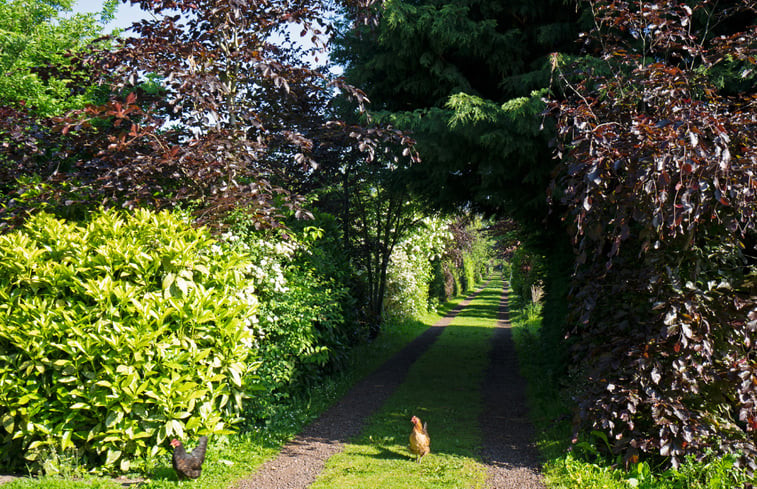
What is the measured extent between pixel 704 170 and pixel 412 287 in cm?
1191

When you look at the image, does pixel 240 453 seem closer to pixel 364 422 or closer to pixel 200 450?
pixel 200 450

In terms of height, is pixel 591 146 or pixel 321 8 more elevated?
pixel 321 8

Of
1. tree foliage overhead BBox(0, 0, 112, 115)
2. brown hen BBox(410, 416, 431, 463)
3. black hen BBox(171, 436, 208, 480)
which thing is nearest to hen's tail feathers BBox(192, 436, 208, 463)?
black hen BBox(171, 436, 208, 480)

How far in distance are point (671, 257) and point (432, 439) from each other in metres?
2.93

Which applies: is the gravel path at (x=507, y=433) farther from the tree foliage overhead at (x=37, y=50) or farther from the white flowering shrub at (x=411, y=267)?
the tree foliage overhead at (x=37, y=50)

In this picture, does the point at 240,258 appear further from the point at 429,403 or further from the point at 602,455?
the point at 602,455

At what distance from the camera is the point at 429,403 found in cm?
666

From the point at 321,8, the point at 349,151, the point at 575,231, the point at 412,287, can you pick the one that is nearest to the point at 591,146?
the point at 575,231

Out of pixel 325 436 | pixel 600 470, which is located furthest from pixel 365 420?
pixel 600 470

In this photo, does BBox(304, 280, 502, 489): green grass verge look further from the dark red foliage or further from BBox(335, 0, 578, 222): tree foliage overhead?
BBox(335, 0, 578, 222): tree foliage overhead

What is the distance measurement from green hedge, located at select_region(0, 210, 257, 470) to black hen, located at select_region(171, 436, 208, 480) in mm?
214

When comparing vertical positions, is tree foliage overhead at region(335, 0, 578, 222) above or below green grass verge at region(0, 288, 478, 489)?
above

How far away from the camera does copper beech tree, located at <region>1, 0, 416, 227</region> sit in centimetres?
512

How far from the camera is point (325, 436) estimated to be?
5363 mm
